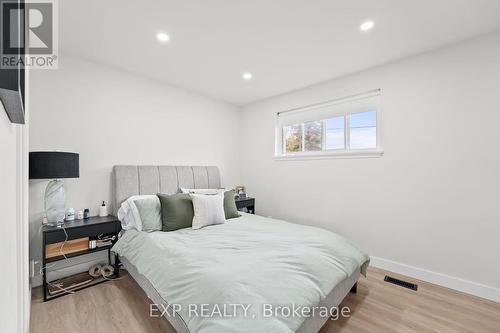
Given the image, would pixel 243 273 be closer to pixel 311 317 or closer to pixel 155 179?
pixel 311 317

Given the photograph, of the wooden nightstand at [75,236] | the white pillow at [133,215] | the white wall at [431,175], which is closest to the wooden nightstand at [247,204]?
the white wall at [431,175]

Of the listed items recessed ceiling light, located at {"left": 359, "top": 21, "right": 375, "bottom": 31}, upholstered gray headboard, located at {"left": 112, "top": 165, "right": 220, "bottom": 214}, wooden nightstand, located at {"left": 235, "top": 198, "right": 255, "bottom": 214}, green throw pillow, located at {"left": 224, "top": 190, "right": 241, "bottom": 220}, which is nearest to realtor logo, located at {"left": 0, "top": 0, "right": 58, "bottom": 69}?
upholstered gray headboard, located at {"left": 112, "top": 165, "right": 220, "bottom": 214}

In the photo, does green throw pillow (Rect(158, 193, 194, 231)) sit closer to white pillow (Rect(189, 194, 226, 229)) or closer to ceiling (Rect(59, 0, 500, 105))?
white pillow (Rect(189, 194, 226, 229))

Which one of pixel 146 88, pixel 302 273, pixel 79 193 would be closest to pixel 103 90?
pixel 146 88

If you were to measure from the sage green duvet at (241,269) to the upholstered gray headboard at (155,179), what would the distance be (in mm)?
612

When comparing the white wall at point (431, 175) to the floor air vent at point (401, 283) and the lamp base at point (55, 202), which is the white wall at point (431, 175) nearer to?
the floor air vent at point (401, 283)

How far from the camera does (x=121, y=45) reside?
2.28 meters

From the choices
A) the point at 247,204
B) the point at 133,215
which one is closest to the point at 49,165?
the point at 133,215

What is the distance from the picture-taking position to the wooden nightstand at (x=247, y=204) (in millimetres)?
3596

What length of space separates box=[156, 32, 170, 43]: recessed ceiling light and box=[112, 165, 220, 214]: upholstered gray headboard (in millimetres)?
1559

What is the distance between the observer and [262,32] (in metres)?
2.08

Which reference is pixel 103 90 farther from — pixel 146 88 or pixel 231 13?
pixel 231 13

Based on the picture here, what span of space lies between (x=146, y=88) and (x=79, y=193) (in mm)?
1608

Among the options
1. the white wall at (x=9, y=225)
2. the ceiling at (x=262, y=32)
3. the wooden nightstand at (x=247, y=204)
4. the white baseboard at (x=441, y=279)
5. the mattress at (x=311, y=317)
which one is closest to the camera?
the white wall at (x=9, y=225)
